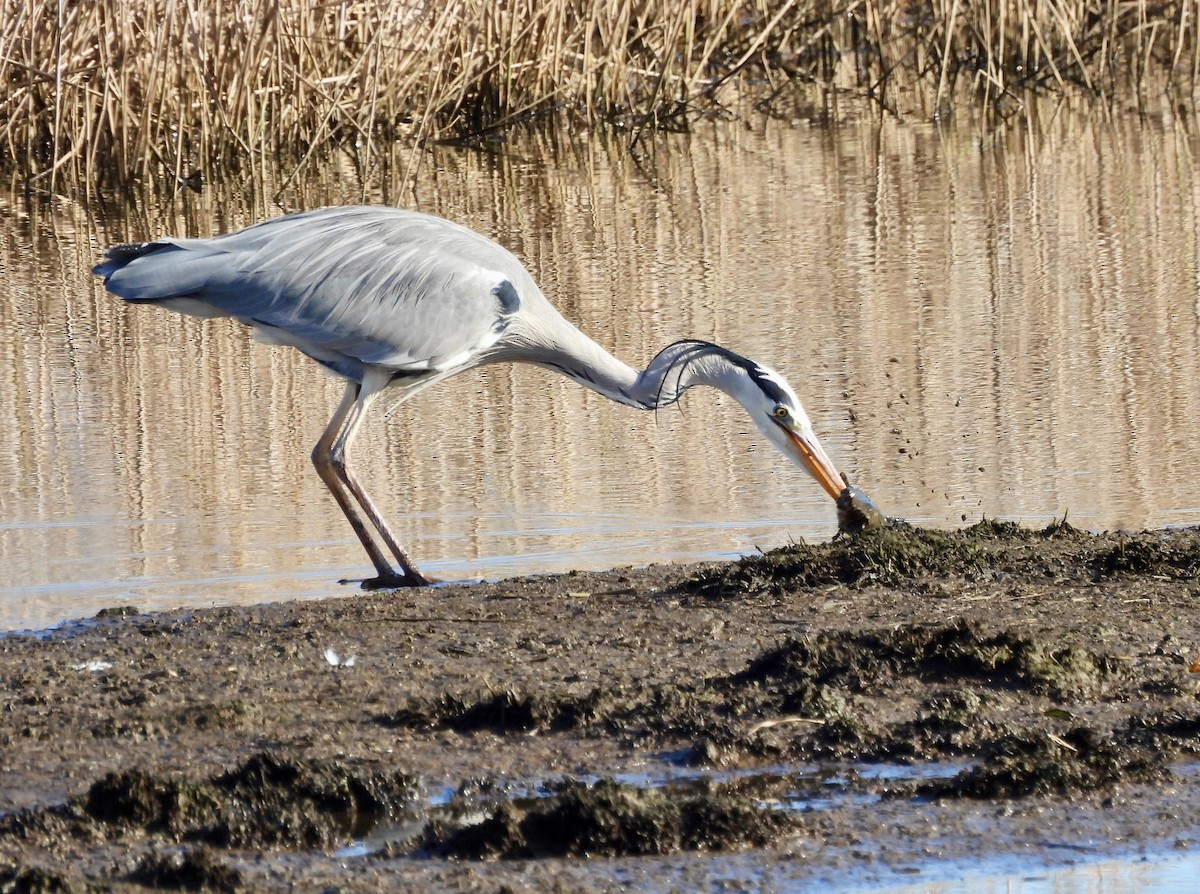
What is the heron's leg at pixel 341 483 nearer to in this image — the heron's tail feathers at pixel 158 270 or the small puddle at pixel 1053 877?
the heron's tail feathers at pixel 158 270

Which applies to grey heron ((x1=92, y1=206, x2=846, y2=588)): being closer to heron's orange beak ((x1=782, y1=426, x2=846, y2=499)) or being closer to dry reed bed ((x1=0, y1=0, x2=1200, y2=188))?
heron's orange beak ((x1=782, y1=426, x2=846, y2=499))

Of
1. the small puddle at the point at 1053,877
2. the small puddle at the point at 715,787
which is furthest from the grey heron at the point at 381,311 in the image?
the small puddle at the point at 1053,877

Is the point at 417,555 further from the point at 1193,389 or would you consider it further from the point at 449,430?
the point at 1193,389

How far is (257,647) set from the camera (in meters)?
5.41

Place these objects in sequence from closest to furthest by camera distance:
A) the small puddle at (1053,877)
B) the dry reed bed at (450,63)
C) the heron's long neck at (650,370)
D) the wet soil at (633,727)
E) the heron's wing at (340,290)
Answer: the small puddle at (1053,877)
the wet soil at (633,727)
the heron's wing at (340,290)
the heron's long neck at (650,370)
the dry reed bed at (450,63)

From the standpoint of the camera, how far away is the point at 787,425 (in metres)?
7.01

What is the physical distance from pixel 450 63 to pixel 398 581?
10.2 m

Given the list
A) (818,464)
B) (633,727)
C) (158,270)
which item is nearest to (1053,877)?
(633,727)

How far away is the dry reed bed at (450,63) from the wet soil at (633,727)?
8.89 meters

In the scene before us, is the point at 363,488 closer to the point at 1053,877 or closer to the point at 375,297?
the point at 375,297

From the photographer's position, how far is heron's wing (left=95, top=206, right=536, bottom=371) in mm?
7156

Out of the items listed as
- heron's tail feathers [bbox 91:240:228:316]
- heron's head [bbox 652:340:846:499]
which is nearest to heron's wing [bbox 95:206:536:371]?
heron's tail feathers [bbox 91:240:228:316]

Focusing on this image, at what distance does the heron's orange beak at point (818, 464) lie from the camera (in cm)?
693

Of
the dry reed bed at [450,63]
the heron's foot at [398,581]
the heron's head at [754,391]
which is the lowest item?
the heron's foot at [398,581]
